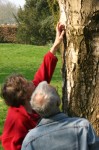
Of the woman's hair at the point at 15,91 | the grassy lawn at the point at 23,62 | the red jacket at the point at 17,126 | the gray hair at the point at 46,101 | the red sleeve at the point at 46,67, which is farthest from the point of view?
the grassy lawn at the point at 23,62

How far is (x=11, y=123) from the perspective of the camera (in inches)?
173

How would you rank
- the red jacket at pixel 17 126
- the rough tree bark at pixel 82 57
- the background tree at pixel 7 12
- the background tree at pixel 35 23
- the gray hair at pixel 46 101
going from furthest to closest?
the background tree at pixel 7 12
the background tree at pixel 35 23
the rough tree bark at pixel 82 57
the red jacket at pixel 17 126
the gray hair at pixel 46 101

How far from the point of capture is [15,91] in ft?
14.6

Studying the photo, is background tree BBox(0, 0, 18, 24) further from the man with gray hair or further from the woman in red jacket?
the man with gray hair

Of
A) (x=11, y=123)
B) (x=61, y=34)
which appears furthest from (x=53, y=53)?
(x=11, y=123)

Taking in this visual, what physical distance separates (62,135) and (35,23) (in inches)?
1324

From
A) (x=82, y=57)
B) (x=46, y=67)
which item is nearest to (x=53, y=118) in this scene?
(x=82, y=57)

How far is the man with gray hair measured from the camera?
372 centimetres

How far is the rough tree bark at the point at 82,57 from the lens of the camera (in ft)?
15.2

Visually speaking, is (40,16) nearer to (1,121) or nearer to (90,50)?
(1,121)

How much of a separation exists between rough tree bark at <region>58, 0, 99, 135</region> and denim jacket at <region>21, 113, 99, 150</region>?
1001 millimetres

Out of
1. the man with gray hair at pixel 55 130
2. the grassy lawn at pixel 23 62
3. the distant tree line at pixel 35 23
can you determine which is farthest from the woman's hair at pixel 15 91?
the distant tree line at pixel 35 23

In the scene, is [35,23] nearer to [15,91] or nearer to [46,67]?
[46,67]

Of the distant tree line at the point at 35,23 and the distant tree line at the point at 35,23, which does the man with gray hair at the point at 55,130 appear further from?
the distant tree line at the point at 35,23
